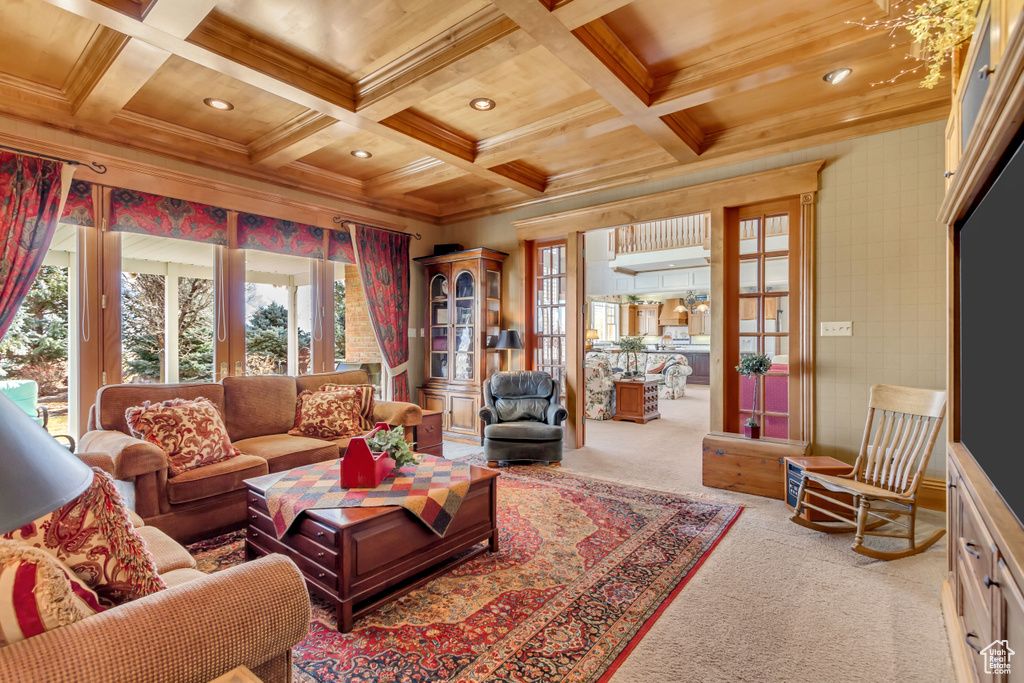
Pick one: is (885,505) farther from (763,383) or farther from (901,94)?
(901,94)

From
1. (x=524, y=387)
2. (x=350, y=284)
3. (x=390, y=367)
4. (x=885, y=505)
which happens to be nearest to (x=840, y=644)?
(x=885, y=505)

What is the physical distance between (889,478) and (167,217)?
5588 mm

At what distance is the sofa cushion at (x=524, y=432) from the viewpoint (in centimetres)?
453

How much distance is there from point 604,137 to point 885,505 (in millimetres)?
3555

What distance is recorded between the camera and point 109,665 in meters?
0.92

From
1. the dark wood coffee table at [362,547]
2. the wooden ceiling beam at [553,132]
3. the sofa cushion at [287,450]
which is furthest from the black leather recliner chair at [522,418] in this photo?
the wooden ceiling beam at [553,132]

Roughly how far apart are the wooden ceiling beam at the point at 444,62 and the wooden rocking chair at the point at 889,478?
308 centimetres

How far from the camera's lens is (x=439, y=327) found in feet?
20.0

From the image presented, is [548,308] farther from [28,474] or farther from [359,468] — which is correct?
[28,474]

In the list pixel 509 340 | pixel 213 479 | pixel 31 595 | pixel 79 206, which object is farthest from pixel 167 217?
pixel 31 595

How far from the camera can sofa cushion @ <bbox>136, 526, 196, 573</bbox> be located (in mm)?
1634

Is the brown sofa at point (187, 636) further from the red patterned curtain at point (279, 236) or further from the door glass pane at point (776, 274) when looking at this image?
the door glass pane at point (776, 274)

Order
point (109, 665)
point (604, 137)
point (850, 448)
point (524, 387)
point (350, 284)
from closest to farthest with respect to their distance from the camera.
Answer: point (109, 665) < point (850, 448) < point (604, 137) < point (524, 387) < point (350, 284)

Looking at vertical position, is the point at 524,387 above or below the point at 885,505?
above
